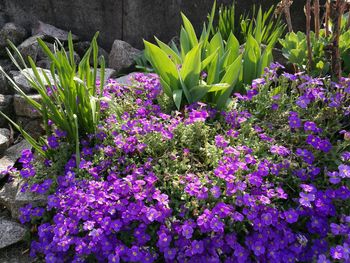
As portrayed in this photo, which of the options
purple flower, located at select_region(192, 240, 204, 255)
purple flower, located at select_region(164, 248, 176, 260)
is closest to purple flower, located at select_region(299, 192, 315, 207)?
purple flower, located at select_region(192, 240, 204, 255)

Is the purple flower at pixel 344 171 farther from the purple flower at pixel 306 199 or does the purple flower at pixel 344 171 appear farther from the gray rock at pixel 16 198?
the gray rock at pixel 16 198

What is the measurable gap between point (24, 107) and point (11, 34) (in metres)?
1.74

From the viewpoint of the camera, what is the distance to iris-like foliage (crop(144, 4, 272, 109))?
2.37 metres

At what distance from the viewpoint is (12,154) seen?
8.44 feet

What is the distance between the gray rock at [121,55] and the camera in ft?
12.1

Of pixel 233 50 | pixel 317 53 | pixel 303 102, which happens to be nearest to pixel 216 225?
pixel 303 102

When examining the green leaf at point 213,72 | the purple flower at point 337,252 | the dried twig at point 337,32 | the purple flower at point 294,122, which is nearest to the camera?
the purple flower at point 337,252

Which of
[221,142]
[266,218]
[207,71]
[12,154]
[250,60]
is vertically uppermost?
[250,60]

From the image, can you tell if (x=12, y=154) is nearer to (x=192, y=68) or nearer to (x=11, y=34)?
(x=192, y=68)

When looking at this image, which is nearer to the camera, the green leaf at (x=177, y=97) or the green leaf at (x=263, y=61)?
the green leaf at (x=177, y=97)

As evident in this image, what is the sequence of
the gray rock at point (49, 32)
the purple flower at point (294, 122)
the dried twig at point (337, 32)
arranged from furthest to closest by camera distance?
the gray rock at point (49, 32)
the dried twig at point (337, 32)
the purple flower at point (294, 122)

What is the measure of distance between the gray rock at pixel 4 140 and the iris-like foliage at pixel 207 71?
1.08 metres

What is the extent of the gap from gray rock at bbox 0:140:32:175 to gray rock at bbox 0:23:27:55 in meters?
1.82

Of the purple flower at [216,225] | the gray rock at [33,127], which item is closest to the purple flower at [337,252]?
the purple flower at [216,225]
